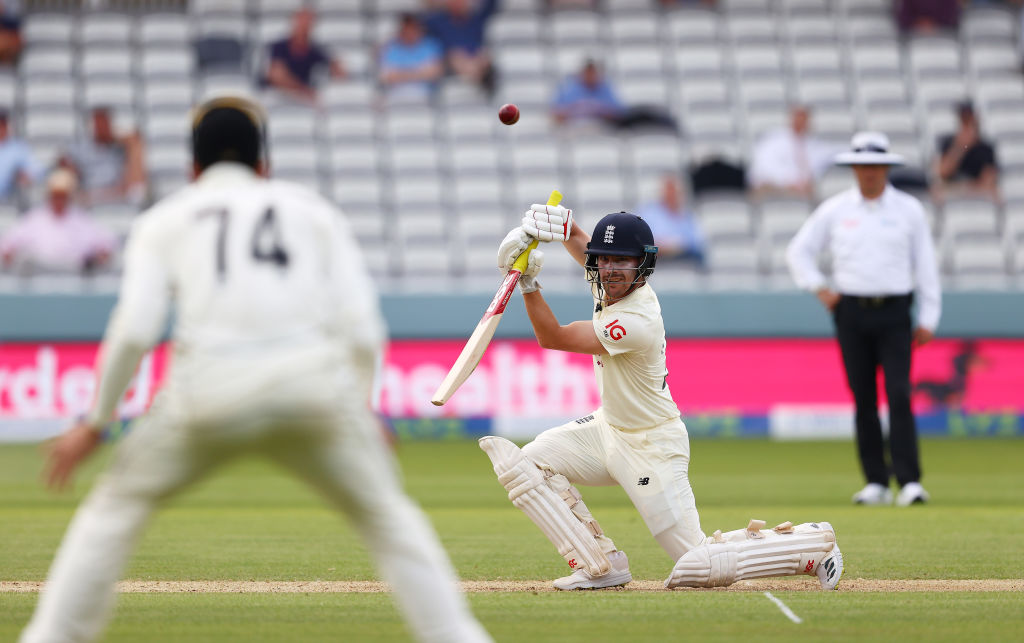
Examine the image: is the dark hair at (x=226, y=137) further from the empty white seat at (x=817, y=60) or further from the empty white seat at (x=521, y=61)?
the empty white seat at (x=817, y=60)

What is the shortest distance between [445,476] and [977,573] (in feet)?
17.3

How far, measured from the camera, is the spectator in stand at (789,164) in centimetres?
1535

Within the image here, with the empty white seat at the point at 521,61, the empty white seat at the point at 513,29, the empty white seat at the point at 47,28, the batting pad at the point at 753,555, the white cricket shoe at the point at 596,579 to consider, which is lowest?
the white cricket shoe at the point at 596,579

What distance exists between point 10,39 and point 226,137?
14.1 metres

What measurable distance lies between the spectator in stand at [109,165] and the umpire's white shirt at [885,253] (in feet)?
27.1

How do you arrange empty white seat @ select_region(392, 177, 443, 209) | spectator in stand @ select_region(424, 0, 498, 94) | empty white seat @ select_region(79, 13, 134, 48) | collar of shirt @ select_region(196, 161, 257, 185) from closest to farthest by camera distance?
1. collar of shirt @ select_region(196, 161, 257, 185)
2. empty white seat @ select_region(392, 177, 443, 209)
3. spectator in stand @ select_region(424, 0, 498, 94)
4. empty white seat @ select_region(79, 13, 134, 48)

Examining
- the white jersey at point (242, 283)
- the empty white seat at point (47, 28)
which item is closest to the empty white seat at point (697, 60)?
the empty white seat at point (47, 28)

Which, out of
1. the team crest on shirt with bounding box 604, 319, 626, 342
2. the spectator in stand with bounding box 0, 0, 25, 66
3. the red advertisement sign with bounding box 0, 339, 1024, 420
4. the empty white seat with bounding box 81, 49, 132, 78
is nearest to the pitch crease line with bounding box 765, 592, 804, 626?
the team crest on shirt with bounding box 604, 319, 626, 342

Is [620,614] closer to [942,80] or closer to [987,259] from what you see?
[987,259]

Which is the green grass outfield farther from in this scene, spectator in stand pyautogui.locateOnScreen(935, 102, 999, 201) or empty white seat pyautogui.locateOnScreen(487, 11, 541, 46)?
empty white seat pyautogui.locateOnScreen(487, 11, 541, 46)

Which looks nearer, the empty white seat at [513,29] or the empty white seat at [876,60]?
the empty white seat at [876,60]

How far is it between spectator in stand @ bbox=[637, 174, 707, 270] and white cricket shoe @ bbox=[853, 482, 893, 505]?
5.60 metres

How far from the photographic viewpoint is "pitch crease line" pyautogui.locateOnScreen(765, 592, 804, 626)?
520cm

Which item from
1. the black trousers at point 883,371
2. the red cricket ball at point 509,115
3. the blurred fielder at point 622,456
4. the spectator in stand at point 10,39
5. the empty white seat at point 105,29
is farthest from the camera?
the empty white seat at point 105,29
